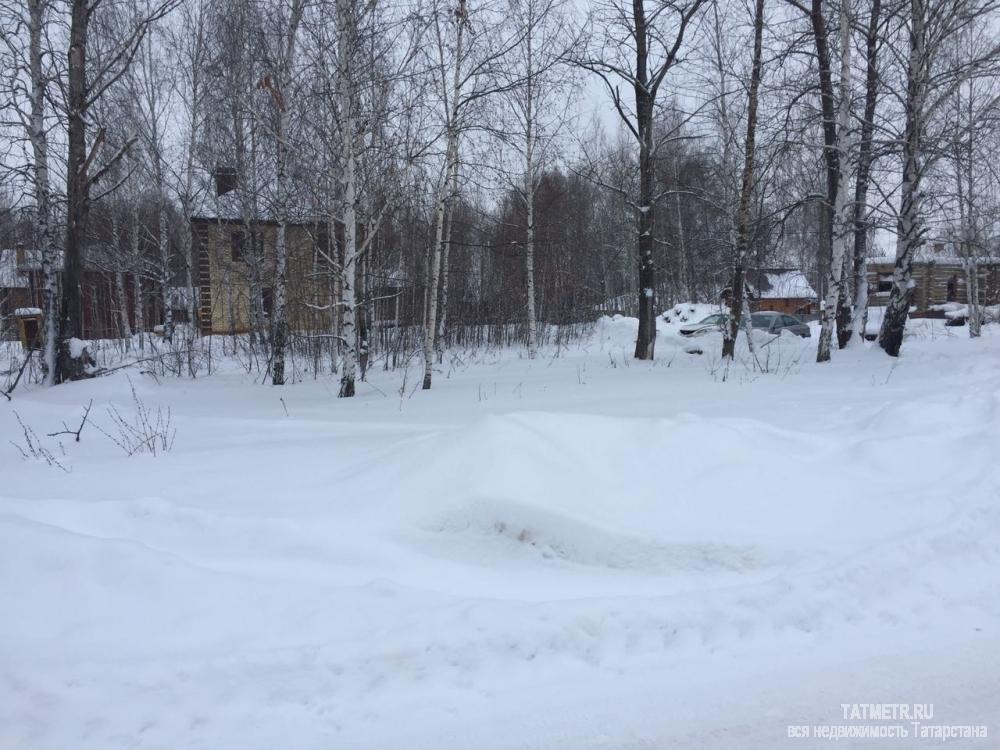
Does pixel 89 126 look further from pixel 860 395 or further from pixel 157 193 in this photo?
pixel 860 395

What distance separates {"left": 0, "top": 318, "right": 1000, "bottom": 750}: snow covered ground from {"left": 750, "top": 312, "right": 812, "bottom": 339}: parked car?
61.5 feet

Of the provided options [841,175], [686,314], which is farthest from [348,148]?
[686,314]

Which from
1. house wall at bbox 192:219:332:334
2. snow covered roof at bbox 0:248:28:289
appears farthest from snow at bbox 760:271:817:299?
snow covered roof at bbox 0:248:28:289

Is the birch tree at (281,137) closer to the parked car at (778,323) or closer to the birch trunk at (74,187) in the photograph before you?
the birch trunk at (74,187)

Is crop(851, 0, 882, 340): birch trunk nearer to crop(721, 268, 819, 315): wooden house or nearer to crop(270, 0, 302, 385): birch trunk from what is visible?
crop(270, 0, 302, 385): birch trunk

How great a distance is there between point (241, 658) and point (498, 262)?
24230 millimetres

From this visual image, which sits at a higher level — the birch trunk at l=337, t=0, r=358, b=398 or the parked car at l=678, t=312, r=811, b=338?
the birch trunk at l=337, t=0, r=358, b=398

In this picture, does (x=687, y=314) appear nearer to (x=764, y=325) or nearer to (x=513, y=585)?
(x=764, y=325)

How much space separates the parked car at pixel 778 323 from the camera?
78.8 ft

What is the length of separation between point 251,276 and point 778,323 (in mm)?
20276

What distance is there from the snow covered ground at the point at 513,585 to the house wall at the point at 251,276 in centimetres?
948

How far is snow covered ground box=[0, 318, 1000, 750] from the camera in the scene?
2.57 m

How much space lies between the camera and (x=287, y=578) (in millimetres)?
Result: 3521

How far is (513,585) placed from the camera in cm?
362
